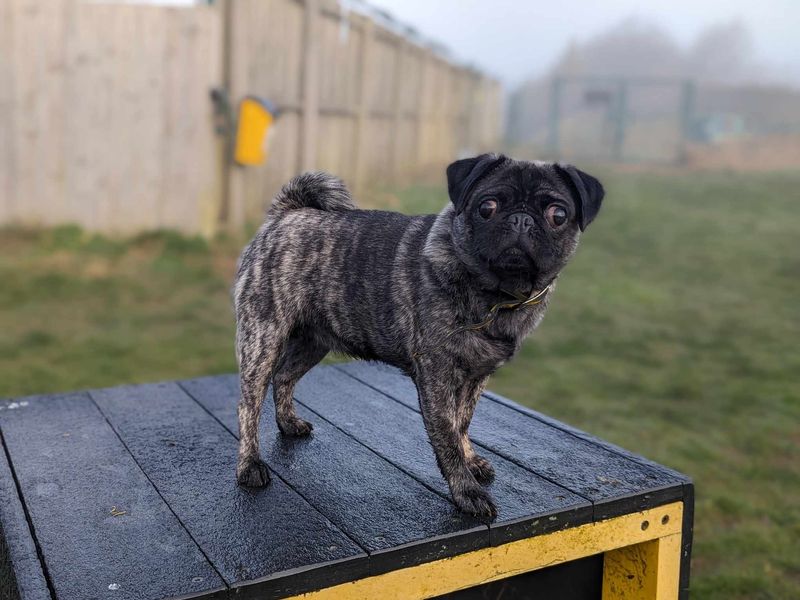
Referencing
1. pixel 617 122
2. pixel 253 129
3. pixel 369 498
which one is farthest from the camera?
pixel 617 122

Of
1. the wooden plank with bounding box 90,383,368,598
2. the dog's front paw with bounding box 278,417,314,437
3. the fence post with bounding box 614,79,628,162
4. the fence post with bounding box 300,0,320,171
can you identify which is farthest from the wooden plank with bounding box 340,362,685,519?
the fence post with bounding box 614,79,628,162

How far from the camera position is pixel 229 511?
2467 millimetres

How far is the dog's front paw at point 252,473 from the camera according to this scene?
2.65 meters

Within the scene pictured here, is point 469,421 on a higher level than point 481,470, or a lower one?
higher

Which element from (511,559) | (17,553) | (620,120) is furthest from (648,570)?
(620,120)

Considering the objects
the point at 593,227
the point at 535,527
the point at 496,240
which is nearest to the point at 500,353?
the point at 496,240

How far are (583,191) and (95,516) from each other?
165 cm

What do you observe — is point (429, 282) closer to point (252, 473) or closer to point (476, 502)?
point (476, 502)

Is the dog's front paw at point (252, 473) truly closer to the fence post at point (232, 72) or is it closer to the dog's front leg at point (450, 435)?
the dog's front leg at point (450, 435)

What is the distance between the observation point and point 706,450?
4707 mm

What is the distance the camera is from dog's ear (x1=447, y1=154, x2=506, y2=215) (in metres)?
2.26

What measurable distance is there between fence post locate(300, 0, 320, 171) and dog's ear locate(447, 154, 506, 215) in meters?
7.28

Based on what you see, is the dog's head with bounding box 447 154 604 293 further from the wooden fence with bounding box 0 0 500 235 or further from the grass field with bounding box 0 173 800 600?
the wooden fence with bounding box 0 0 500 235

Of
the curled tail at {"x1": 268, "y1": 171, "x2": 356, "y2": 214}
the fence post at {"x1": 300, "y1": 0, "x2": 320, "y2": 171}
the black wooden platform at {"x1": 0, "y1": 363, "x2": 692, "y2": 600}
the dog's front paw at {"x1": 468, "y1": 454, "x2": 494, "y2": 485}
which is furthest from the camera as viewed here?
the fence post at {"x1": 300, "y1": 0, "x2": 320, "y2": 171}
